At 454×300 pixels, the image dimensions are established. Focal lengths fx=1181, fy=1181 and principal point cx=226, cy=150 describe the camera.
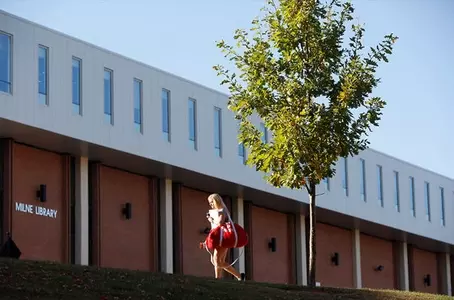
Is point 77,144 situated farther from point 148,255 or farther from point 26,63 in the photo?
point 148,255

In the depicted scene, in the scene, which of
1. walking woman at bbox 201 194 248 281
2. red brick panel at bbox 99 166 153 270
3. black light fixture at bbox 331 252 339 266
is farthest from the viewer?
black light fixture at bbox 331 252 339 266

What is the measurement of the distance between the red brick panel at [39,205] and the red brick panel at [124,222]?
6.43 feet

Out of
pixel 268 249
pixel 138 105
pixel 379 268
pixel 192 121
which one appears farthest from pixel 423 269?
pixel 138 105

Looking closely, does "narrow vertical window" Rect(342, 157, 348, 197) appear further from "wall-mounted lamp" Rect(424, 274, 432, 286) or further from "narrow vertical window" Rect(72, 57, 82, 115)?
"narrow vertical window" Rect(72, 57, 82, 115)

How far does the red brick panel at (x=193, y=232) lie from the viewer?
4406 centimetres

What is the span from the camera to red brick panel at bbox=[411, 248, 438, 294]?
64.6 m

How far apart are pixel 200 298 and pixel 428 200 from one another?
43.4 m

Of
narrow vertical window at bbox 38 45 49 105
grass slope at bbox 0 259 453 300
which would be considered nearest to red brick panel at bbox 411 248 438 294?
narrow vertical window at bbox 38 45 49 105

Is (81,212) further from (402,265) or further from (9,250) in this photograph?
(402,265)

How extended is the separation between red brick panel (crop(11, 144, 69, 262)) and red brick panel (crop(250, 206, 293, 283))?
12.9m

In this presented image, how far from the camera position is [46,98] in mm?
35375

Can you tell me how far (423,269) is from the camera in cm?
6606

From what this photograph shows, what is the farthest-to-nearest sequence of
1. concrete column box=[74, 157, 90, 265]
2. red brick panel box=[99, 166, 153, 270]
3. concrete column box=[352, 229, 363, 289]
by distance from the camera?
1. concrete column box=[352, 229, 363, 289]
2. red brick panel box=[99, 166, 153, 270]
3. concrete column box=[74, 157, 90, 265]

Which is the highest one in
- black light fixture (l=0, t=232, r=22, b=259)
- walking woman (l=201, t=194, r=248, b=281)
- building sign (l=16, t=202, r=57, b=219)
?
building sign (l=16, t=202, r=57, b=219)
